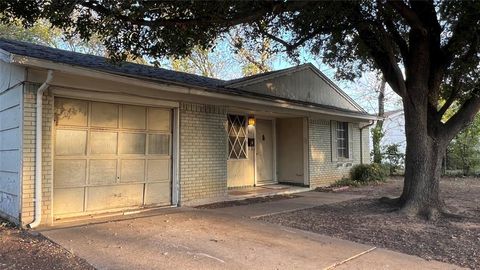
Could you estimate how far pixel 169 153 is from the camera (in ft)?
31.2

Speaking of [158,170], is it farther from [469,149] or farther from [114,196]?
[469,149]

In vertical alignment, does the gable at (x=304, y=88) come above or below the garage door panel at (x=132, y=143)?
above

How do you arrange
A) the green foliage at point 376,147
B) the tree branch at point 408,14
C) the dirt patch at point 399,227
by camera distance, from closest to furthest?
the dirt patch at point 399,227
the tree branch at point 408,14
the green foliage at point 376,147

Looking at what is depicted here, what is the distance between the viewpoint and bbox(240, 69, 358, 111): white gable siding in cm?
1279

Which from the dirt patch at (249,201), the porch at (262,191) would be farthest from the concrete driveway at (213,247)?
the porch at (262,191)

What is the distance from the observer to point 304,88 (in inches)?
566

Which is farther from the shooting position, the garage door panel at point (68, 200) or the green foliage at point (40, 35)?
the green foliage at point (40, 35)

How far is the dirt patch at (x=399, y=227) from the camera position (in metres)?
6.00

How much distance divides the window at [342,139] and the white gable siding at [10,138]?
11.1 metres

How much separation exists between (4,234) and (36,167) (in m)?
1.17

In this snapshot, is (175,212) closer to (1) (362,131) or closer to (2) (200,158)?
(2) (200,158)

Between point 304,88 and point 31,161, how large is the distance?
965cm

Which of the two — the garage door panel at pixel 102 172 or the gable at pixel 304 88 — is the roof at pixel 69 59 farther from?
the gable at pixel 304 88

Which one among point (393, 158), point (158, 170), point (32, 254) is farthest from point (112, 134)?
point (393, 158)
